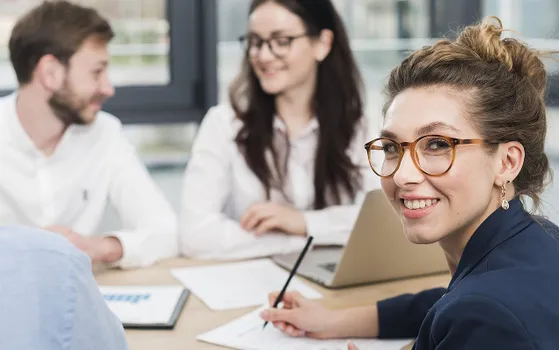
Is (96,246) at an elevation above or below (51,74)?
below

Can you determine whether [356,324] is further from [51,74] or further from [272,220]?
[51,74]

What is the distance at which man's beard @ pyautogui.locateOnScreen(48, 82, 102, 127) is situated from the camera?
222 centimetres

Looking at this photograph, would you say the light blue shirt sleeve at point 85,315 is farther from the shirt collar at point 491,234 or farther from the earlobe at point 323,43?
the earlobe at point 323,43

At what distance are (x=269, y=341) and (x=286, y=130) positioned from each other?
3.56 ft

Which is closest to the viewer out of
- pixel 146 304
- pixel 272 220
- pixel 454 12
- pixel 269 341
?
pixel 269 341

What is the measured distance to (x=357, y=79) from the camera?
8.32ft

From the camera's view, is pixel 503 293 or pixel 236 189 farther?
pixel 236 189

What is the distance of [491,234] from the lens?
1.11 meters

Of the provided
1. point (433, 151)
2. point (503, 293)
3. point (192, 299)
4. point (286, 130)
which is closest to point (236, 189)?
point (286, 130)

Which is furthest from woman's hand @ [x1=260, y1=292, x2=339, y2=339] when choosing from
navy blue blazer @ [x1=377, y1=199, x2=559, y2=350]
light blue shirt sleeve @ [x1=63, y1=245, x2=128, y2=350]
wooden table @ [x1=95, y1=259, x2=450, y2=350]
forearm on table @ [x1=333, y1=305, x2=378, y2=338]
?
light blue shirt sleeve @ [x1=63, y1=245, x2=128, y2=350]

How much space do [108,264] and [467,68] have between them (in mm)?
1123

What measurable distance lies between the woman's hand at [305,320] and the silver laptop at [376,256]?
9.6 inches

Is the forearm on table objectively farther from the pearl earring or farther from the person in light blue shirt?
the person in light blue shirt

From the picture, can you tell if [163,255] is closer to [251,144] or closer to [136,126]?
[251,144]
